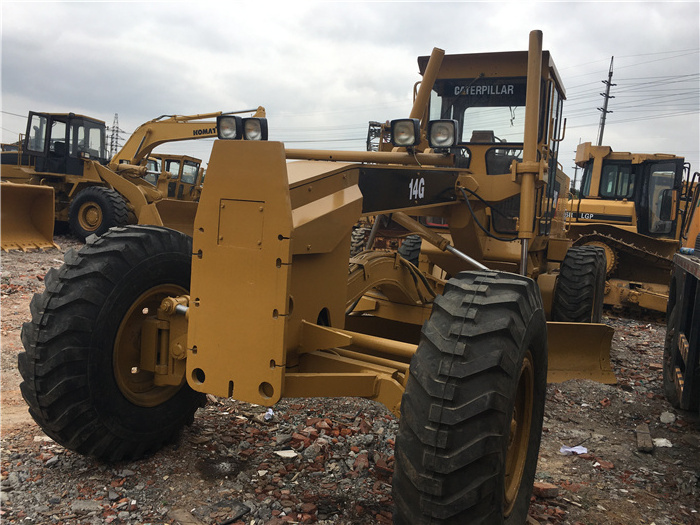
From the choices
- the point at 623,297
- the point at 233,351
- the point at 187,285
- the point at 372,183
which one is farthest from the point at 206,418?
the point at 623,297

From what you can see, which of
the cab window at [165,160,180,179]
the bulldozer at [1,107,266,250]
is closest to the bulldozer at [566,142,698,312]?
the bulldozer at [1,107,266,250]

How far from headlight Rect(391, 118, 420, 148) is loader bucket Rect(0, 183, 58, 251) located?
1069cm

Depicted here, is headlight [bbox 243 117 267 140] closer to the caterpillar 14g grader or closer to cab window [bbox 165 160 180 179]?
the caterpillar 14g grader

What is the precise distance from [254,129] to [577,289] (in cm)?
466

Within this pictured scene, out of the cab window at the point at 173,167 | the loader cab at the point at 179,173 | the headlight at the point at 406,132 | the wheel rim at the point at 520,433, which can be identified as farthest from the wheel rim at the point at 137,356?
the cab window at the point at 173,167

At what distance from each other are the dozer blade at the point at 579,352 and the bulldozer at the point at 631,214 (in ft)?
19.3

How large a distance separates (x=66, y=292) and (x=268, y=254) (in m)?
1.40

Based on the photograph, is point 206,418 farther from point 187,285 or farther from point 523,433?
point 523,433

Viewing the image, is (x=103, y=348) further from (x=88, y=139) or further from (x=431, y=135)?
(x=88, y=139)

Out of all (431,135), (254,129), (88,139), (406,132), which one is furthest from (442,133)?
(88,139)

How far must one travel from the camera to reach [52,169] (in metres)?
16.3

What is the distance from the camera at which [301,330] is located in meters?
3.11

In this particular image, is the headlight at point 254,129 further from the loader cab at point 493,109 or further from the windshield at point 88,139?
the windshield at point 88,139

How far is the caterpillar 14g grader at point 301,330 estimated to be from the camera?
2.49 metres
